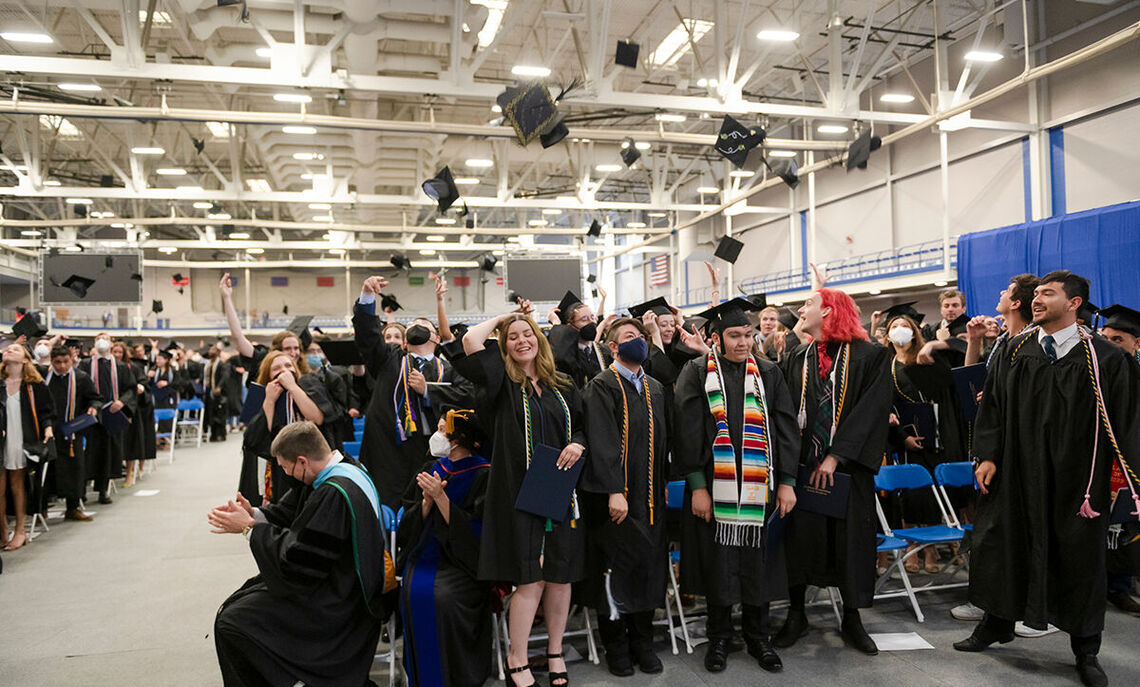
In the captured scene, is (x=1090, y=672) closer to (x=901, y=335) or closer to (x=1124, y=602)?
(x=1124, y=602)

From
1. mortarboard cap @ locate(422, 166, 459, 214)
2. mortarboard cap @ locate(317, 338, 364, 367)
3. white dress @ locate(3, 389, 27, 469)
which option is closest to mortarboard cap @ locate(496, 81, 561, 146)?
mortarboard cap @ locate(422, 166, 459, 214)

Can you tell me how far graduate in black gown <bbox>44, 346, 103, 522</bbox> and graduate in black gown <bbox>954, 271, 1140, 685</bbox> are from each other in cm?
715

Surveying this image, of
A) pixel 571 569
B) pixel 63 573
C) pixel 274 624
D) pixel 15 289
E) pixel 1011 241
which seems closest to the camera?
pixel 274 624

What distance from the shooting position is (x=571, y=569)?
3.10 m

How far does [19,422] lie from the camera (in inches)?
231

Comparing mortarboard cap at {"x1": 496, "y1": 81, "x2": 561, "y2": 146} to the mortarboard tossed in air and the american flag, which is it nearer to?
the mortarboard tossed in air

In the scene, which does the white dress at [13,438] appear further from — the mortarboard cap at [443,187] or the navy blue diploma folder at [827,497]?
the navy blue diploma folder at [827,497]

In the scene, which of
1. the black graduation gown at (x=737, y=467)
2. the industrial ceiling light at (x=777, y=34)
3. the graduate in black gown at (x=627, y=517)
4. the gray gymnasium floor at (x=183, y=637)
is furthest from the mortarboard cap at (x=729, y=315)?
the industrial ceiling light at (x=777, y=34)

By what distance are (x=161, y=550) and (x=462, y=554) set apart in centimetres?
402

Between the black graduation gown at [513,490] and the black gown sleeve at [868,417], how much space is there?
1276 millimetres

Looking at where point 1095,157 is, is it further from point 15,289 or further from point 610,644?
point 15,289

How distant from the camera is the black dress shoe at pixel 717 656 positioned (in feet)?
10.9

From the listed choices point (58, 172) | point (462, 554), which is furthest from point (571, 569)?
point (58, 172)

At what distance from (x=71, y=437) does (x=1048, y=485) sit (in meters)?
7.43
